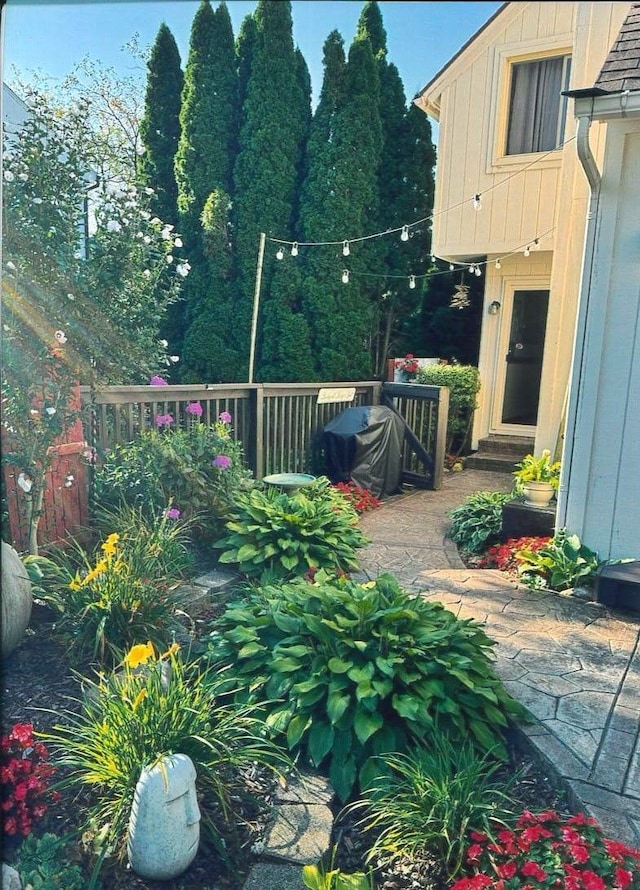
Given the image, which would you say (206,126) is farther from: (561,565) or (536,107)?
(561,565)

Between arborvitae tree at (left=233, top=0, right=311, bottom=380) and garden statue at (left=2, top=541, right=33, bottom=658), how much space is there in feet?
21.8

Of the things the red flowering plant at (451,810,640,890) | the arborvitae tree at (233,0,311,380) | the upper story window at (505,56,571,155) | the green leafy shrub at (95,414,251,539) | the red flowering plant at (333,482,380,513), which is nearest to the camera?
the red flowering plant at (451,810,640,890)

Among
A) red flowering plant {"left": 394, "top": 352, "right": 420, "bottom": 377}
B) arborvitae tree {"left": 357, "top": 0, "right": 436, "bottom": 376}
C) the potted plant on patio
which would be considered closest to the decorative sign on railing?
red flowering plant {"left": 394, "top": 352, "right": 420, "bottom": 377}

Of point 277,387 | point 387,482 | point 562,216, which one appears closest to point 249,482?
point 277,387

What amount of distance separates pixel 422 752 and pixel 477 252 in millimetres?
6334

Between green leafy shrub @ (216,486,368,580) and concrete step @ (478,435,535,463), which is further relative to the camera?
concrete step @ (478,435,535,463)

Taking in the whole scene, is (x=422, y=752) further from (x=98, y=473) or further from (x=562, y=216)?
(x=562, y=216)

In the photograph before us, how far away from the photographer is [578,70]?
Result: 18.4ft

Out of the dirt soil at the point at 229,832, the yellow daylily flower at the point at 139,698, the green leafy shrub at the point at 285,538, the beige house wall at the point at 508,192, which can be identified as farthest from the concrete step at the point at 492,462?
the yellow daylily flower at the point at 139,698

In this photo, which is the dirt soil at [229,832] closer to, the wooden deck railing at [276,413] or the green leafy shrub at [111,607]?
the green leafy shrub at [111,607]

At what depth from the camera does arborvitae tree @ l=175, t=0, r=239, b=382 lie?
841 centimetres

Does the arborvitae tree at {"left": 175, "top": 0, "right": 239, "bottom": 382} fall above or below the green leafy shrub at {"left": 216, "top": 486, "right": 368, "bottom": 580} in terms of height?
above

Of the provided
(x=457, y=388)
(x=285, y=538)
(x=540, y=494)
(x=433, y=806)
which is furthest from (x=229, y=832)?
(x=457, y=388)

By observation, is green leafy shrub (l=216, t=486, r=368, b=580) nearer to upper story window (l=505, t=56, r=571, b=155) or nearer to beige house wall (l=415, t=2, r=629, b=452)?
beige house wall (l=415, t=2, r=629, b=452)
